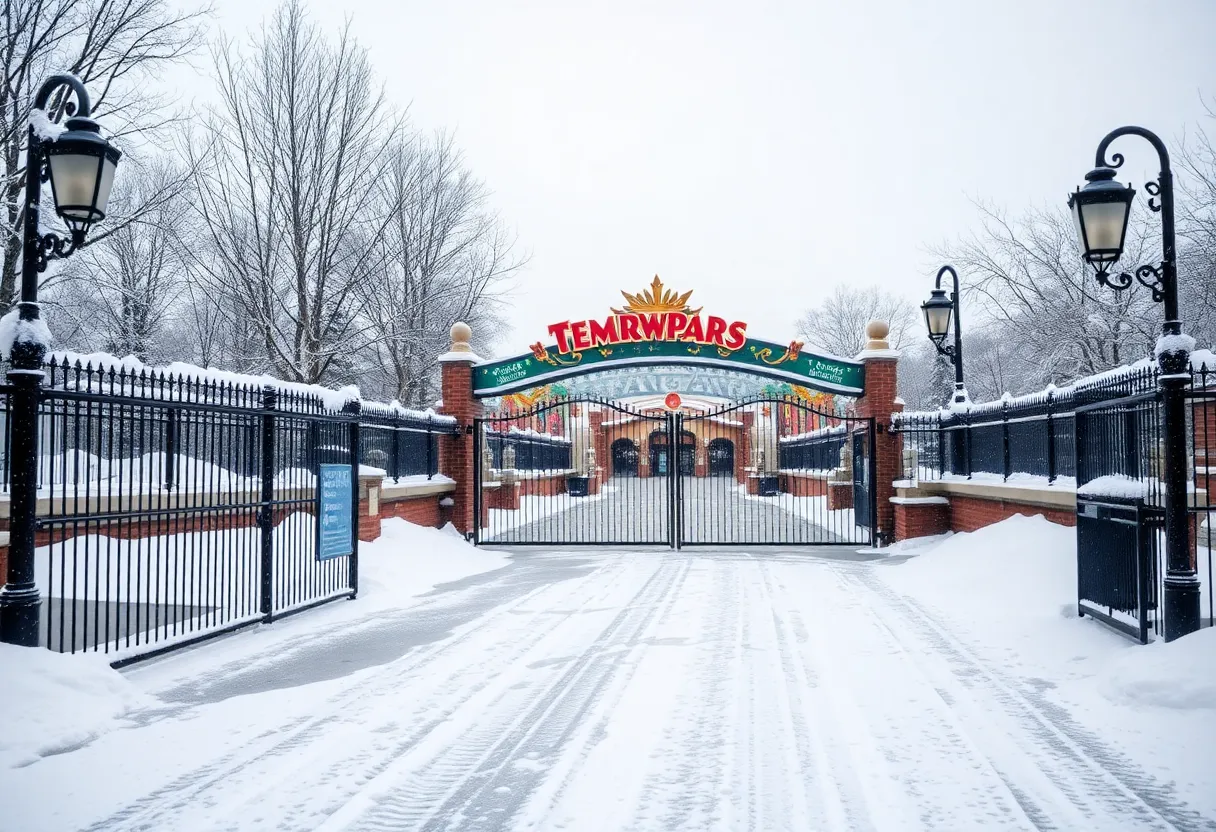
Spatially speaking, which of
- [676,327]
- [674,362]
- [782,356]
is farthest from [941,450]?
[676,327]

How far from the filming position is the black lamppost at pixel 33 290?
6074mm

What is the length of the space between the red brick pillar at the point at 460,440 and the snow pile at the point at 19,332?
10876 millimetres

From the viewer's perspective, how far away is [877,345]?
1719 centimetres

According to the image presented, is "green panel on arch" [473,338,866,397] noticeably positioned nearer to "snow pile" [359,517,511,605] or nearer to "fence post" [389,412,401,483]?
"fence post" [389,412,401,483]

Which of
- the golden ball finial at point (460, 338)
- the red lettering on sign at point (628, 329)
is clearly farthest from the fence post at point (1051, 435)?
the golden ball finial at point (460, 338)

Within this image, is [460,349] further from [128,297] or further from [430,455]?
[128,297]

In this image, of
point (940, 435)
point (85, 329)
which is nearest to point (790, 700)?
point (940, 435)

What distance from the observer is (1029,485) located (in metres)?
12.0

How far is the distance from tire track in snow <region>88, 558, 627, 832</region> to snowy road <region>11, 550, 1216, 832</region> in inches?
0.8

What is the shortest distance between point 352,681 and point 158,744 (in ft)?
5.37

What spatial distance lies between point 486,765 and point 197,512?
4.57 m

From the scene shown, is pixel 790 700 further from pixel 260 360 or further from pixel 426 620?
pixel 260 360

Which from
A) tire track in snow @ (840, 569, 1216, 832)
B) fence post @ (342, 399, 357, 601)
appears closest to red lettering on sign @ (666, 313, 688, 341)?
fence post @ (342, 399, 357, 601)

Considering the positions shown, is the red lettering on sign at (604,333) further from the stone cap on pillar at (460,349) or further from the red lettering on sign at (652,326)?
the stone cap on pillar at (460,349)
